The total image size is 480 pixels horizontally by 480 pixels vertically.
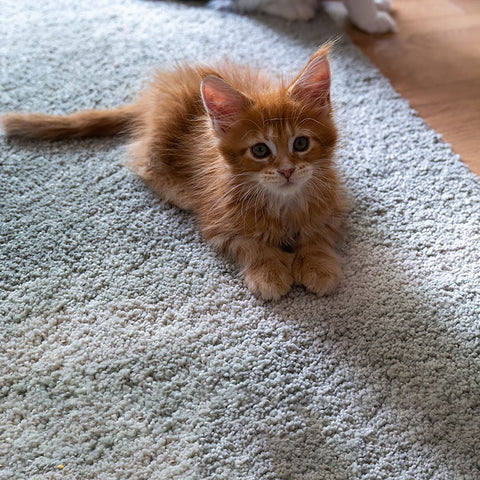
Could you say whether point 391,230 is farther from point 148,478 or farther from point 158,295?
point 148,478

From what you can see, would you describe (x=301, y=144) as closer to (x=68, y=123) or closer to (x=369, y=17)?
(x=68, y=123)

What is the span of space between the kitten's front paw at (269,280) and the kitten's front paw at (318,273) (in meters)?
0.03

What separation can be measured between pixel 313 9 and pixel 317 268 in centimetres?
160

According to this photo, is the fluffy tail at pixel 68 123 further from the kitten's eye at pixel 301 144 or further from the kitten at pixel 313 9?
the kitten at pixel 313 9

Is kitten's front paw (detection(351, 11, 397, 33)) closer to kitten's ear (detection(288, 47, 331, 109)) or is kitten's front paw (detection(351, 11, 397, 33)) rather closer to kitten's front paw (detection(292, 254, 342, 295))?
kitten's ear (detection(288, 47, 331, 109))

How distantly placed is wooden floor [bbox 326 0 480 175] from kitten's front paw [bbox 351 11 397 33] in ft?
0.10

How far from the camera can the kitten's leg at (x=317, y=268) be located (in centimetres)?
138

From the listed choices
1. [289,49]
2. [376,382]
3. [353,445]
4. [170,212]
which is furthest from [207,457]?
[289,49]

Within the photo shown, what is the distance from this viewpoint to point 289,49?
2301 mm

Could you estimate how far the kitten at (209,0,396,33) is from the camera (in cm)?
243

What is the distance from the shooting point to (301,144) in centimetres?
134

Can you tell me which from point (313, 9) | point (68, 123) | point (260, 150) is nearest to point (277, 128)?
point (260, 150)

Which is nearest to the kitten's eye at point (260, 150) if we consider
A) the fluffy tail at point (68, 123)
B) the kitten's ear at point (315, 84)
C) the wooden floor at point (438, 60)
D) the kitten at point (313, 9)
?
the kitten's ear at point (315, 84)

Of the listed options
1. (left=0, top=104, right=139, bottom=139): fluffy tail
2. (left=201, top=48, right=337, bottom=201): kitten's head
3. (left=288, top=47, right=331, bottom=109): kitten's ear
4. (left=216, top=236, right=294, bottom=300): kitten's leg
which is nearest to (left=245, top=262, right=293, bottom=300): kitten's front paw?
(left=216, top=236, right=294, bottom=300): kitten's leg
